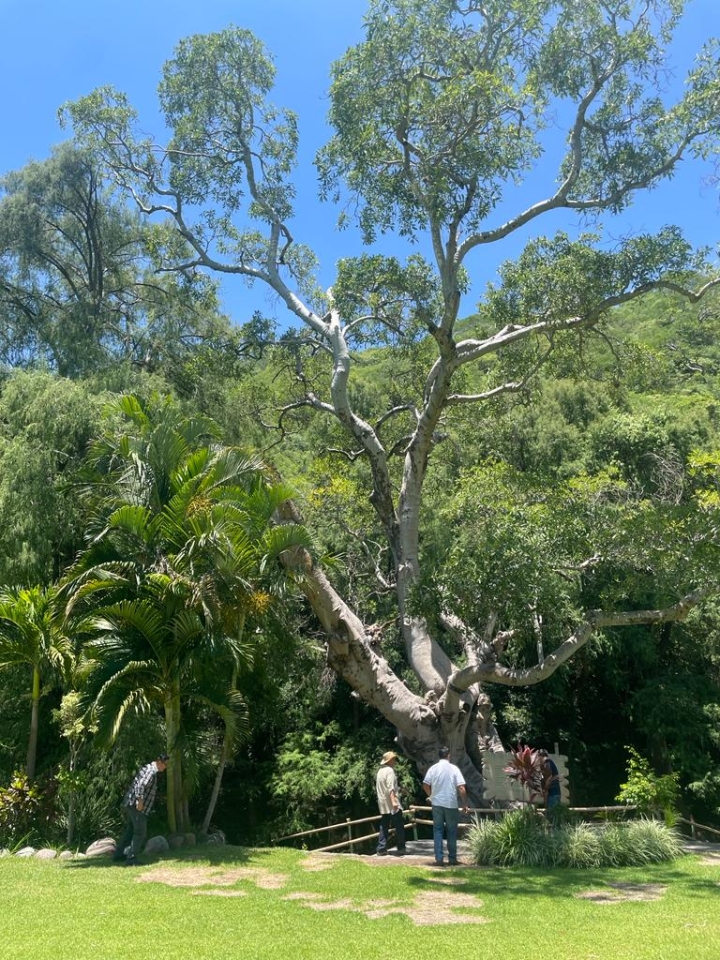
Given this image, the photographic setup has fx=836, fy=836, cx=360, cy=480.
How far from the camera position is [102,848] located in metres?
11.7

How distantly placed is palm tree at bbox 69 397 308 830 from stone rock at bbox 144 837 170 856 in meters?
0.80

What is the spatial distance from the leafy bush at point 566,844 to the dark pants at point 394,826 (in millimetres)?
917

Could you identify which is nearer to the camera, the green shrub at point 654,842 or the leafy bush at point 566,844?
the leafy bush at point 566,844

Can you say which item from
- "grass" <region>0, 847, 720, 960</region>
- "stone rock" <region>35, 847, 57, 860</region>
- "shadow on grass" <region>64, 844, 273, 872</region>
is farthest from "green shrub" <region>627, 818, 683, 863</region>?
"stone rock" <region>35, 847, 57, 860</region>

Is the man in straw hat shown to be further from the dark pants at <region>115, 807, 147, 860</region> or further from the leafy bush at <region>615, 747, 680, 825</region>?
the leafy bush at <region>615, 747, 680, 825</region>

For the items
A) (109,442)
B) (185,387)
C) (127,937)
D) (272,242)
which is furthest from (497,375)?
Answer: (127,937)

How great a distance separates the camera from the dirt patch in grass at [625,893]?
26.3ft

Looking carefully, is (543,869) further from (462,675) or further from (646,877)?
(462,675)

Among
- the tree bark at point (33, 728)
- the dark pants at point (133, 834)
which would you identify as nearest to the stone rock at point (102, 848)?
the dark pants at point (133, 834)

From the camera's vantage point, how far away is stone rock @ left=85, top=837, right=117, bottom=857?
11.4 m

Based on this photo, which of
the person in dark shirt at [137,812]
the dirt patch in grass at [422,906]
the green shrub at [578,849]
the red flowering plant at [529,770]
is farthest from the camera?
the red flowering plant at [529,770]

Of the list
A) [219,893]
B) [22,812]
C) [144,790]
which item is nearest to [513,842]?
[219,893]

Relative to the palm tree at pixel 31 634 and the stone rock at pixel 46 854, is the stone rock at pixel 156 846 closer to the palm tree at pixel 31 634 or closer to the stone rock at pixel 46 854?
the stone rock at pixel 46 854

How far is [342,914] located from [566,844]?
3821 mm
